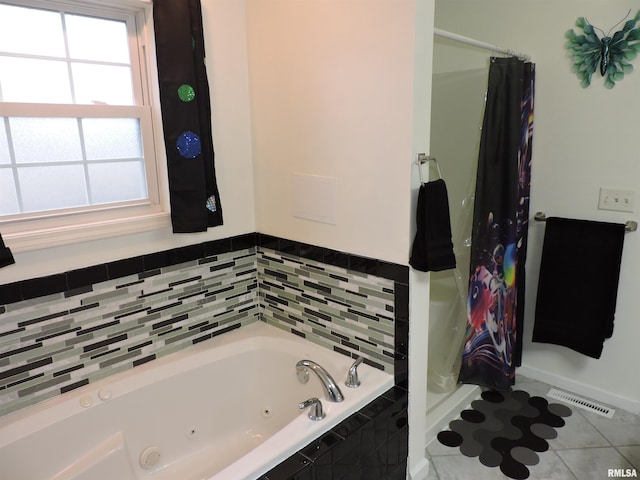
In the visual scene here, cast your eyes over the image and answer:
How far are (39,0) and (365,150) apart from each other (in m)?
1.27

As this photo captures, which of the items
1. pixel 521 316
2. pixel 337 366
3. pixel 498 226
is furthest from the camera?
pixel 521 316

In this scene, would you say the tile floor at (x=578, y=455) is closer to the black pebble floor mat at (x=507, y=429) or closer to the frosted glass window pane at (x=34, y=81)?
the black pebble floor mat at (x=507, y=429)

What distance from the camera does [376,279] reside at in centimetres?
185

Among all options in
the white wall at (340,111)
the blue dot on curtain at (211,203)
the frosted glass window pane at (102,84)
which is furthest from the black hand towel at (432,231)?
the frosted glass window pane at (102,84)

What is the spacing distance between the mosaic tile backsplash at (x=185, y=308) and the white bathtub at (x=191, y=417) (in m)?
0.07

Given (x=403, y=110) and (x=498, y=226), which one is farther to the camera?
(x=498, y=226)

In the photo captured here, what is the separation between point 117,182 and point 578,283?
2.31m

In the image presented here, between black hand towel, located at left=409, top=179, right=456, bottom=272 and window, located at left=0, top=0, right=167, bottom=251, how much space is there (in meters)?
1.07

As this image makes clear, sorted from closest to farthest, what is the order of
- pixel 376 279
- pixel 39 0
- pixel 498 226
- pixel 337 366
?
pixel 39 0
pixel 376 279
pixel 337 366
pixel 498 226

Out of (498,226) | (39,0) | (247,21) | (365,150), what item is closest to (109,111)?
(39,0)

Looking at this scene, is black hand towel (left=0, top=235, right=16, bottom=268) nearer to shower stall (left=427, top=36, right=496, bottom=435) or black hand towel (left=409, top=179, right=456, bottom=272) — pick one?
black hand towel (left=409, top=179, right=456, bottom=272)

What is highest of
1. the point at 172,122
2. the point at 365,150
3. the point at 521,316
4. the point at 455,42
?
the point at 455,42

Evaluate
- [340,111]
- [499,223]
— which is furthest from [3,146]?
[499,223]

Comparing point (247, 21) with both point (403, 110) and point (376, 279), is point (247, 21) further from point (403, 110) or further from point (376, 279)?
point (376, 279)
